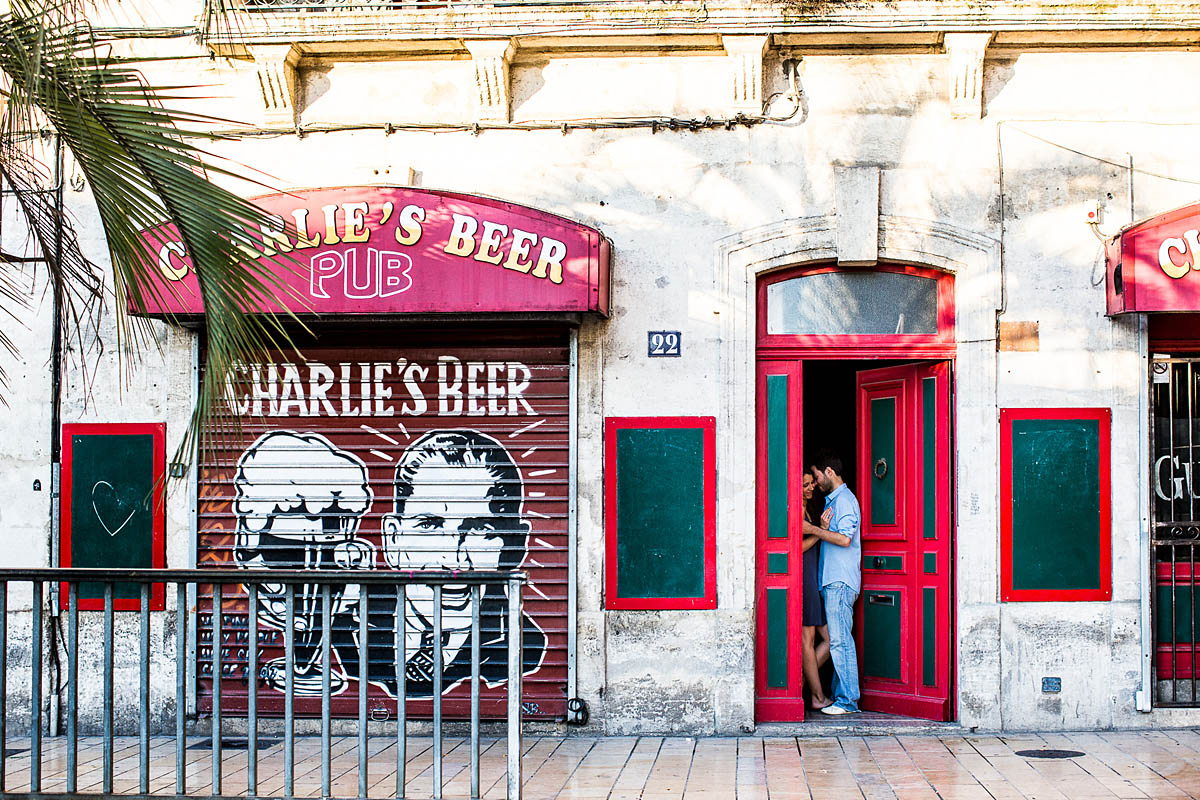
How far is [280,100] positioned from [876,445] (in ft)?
17.5

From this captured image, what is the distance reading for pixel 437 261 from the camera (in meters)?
8.10

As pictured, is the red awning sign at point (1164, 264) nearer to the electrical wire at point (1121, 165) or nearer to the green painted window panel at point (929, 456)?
the electrical wire at point (1121, 165)

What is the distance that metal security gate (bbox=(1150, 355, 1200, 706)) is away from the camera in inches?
336

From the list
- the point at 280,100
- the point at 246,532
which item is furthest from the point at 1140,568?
the point at 280,100

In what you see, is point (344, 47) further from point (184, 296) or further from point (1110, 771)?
point (1110, 771)

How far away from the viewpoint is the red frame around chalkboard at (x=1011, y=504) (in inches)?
329

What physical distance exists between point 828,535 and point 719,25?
387 cm

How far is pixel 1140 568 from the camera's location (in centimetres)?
837

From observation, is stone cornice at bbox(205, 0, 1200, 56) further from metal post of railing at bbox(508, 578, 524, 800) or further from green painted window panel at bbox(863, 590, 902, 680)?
metal post of railing at bbox(508, 578, 524, 800)

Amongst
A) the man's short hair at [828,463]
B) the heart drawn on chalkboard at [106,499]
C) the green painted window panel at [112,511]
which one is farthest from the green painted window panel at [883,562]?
the heart drawn on chalkboard at [106,499]

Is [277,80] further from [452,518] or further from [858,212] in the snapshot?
[858,212]

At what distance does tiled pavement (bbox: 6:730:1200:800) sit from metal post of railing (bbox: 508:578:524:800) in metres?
1.21

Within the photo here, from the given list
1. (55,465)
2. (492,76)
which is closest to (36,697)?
(55,465)

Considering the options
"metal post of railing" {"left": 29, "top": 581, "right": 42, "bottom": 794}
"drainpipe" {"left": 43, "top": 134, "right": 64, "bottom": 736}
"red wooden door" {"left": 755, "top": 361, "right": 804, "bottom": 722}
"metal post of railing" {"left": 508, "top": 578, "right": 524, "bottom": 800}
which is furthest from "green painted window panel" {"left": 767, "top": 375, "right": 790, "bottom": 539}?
"drainpipe" {"left": 43, "top": 134, "right": 64, "bottom": 736}
